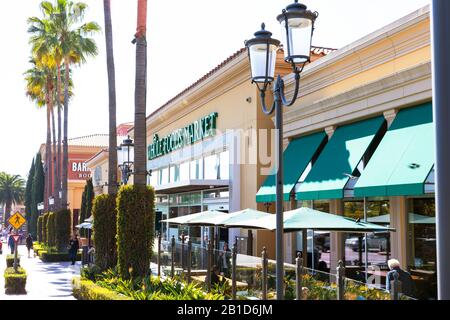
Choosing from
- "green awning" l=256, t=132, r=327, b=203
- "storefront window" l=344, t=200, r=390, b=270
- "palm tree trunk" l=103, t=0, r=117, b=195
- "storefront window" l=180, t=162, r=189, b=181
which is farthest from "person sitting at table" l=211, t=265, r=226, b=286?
"storefront window" l=180, t=162, r=189, b=181

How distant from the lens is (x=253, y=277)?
11609mm

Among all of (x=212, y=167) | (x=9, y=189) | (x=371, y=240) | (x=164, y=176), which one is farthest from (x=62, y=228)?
(x=9, y=189)

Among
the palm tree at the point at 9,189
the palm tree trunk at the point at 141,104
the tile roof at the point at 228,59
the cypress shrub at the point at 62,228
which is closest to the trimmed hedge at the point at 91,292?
the palm tree trunk at the point at 141,104

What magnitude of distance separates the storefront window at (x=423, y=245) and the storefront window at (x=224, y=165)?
35.8 ft

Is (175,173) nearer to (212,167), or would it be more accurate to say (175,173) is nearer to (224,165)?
(212,167)

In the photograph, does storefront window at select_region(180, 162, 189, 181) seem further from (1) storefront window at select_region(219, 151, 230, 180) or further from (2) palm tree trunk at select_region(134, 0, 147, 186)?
(2) palm tree trunk at select_region(134, 0, 147, 186)

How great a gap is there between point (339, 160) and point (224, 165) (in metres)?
9.01

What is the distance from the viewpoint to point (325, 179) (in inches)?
635

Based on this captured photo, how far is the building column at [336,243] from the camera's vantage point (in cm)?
1669

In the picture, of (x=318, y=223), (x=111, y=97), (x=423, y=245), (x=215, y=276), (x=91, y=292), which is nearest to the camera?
(x=318, y=223)

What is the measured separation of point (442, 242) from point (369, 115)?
11.8 meters

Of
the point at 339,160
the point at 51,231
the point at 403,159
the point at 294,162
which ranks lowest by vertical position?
the point at 51,231
